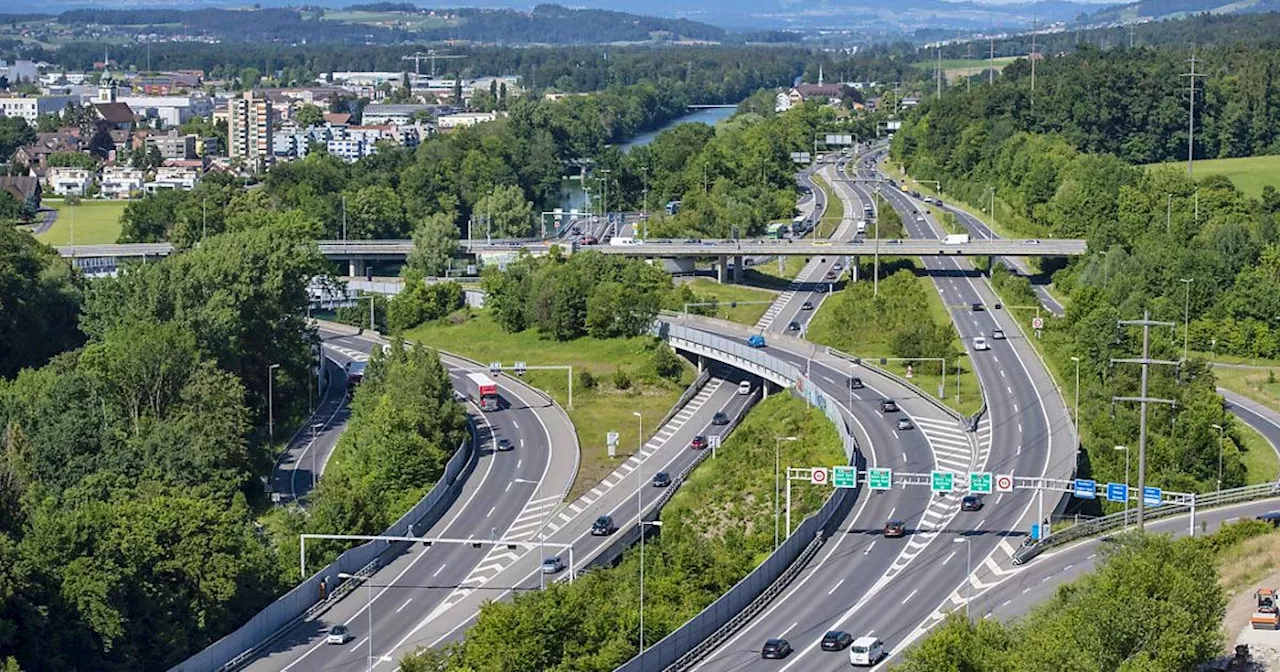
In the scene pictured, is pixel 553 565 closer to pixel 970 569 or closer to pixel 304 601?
pixel 304 601

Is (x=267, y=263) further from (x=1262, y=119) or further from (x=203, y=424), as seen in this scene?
(x=1262, y=119)

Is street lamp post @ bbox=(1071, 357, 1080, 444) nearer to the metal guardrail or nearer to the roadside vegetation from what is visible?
the metal guardrail

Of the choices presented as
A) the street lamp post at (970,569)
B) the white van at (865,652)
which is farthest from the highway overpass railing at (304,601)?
the street lamp post at (970,569)

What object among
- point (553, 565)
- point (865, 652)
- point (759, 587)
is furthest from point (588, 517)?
point (865, 652)

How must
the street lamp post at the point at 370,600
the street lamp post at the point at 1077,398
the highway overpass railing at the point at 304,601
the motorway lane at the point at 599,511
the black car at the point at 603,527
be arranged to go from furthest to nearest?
the street lamp post at the point at 1077,398 < the black car at the point at 603,527 < the motorway lane at the point at 599,511 < the street lamp post at the point at 370,600 < the highway overpass railing at the point at 304,601

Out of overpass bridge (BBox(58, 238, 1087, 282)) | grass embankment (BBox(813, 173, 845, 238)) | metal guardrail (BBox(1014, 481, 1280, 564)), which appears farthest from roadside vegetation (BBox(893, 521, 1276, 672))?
grass embankment (BBox(813, 173, 845, 238))

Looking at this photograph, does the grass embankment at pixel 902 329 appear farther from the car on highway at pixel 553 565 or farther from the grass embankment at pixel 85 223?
the grass embankment at pixel 85 223
